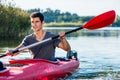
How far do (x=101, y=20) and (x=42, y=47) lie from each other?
1635 mm

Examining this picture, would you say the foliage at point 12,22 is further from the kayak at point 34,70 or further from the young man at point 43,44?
the young man at point 43,44

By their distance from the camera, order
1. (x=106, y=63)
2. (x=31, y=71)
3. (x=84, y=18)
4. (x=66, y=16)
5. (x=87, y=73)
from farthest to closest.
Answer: (x=66, y=16) < (x=84, y=18) < (x=106, y=63) < (x=87, y=73) < (x=31, y=71)

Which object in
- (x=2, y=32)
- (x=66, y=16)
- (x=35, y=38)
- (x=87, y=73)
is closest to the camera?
(x=35, y=38)

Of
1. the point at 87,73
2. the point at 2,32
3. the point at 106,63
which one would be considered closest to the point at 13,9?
the point at 2,32

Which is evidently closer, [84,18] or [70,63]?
[70,63]

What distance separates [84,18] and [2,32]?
3397 inches

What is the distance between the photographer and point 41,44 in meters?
8.55

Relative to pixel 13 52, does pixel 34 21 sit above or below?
above

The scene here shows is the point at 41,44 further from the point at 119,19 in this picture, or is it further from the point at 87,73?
the point at 119,19

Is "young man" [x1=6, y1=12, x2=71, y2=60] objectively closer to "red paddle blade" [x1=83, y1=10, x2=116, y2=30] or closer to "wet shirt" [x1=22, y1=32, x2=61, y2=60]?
"wet shirt" [x1=22, y1=32, x2=61, y2=60]

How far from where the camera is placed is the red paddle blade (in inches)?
363

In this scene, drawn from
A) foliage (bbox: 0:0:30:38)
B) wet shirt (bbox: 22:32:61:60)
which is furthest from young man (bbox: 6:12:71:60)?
foliage (bbox: 0:0:30:38)

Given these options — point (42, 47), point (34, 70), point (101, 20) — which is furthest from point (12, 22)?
point (34, 70)

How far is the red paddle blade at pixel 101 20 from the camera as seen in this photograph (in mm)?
9219
